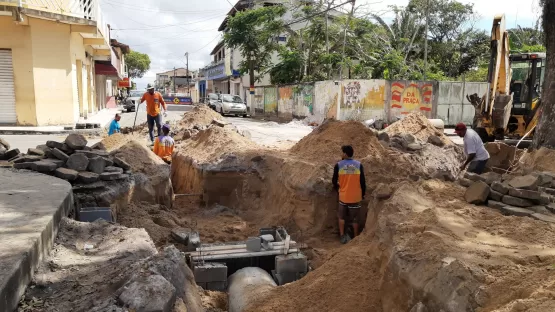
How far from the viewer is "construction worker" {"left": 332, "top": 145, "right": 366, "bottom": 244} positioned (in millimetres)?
7102

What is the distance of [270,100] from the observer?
3062cm

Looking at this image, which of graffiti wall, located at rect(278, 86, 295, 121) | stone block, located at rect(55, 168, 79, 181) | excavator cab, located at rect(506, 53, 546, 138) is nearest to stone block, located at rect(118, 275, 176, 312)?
stone block, located at rect(55, 168, 79, 181)

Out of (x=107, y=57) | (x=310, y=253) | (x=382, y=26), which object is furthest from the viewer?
(x=382, y=26)

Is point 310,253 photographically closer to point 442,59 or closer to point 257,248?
point 257,248

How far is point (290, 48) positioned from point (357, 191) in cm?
2606

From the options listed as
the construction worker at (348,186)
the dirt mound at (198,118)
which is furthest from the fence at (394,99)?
the construction worker at (348,186)

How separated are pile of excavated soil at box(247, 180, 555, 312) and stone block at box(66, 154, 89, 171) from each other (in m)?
3.62

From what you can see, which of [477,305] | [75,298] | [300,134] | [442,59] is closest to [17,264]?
[75,298]

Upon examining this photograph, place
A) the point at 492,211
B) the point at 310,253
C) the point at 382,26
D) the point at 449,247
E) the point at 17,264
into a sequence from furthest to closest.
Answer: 1. the point at 382,26
2. the point at 310,253
3. the point at 492,211
4. the point at 449,247
5. the point at 17,264

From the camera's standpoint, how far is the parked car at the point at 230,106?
2914 centimetres

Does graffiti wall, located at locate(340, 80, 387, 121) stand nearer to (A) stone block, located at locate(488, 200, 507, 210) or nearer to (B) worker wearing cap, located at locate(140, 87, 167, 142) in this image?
(B) worker wearing cap, located at locate(140, 87, 167, 142)

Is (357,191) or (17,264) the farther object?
(357,191)

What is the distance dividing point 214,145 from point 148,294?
303 inches

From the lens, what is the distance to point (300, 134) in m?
18.8
